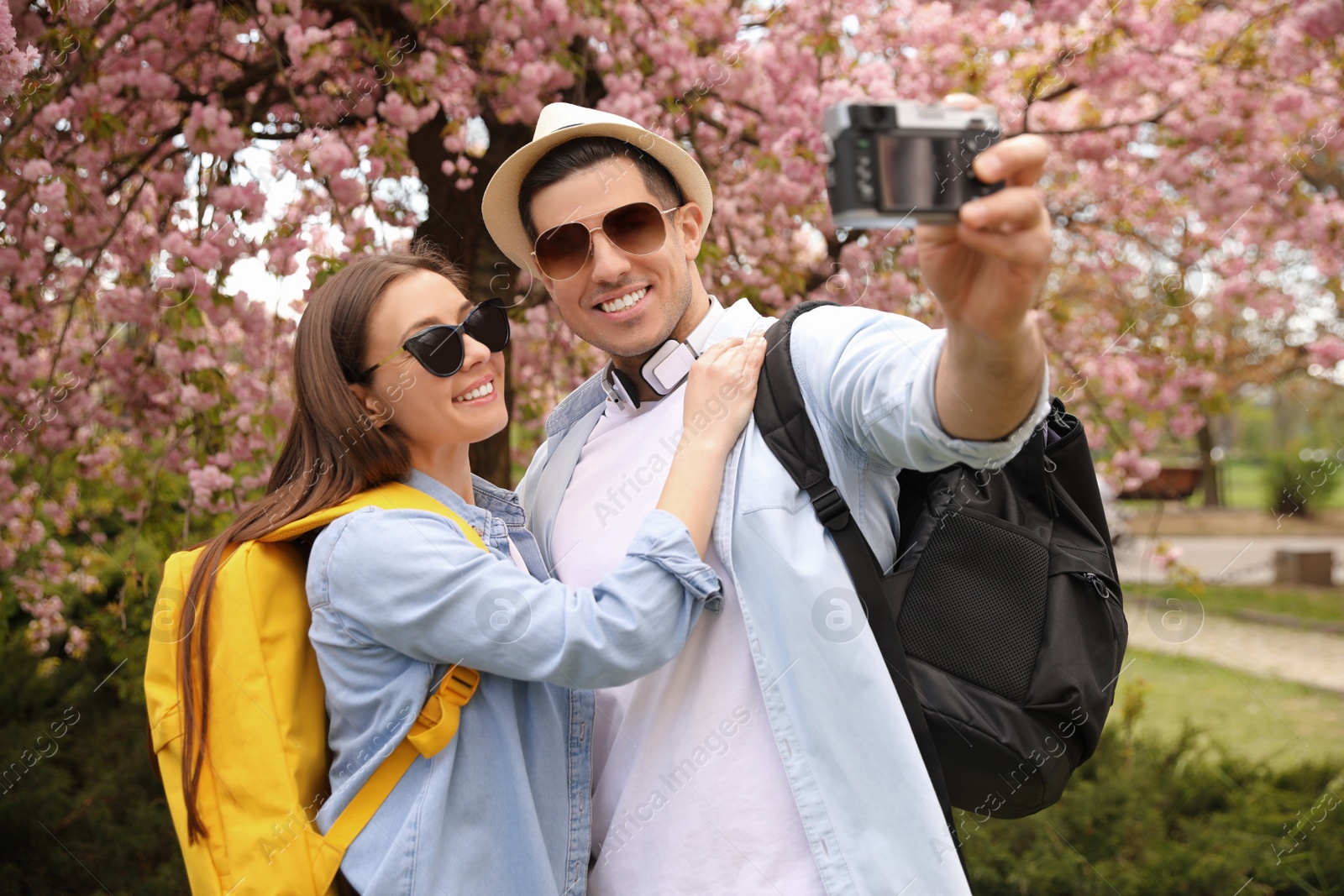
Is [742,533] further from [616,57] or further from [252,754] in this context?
[616,57]

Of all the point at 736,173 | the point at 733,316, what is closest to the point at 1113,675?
the point at 733,316

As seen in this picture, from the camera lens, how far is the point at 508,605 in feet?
4.92

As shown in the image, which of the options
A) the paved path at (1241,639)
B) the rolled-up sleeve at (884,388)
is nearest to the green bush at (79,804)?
the rolled-up sleeve at (884,388)

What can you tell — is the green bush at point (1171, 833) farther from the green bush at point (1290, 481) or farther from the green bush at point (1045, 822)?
the green bush at point (1290, 481)

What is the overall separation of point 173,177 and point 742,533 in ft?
9.00

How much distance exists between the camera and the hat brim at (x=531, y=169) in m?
2.00

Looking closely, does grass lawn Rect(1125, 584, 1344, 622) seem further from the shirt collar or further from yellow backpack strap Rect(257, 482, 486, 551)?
yellow backpack strap Rect(257, 482, 486, 551)

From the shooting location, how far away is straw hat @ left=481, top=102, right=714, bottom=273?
200cm

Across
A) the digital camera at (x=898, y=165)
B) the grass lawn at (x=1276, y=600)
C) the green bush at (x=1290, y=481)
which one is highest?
the digital camera at (x=898, y=165)

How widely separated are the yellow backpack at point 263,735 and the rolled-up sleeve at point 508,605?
99 mm

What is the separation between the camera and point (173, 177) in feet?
11.0

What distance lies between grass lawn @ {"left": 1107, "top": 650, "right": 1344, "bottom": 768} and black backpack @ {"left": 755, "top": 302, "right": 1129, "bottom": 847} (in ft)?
18.0

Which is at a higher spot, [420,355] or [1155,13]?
[1155,13]

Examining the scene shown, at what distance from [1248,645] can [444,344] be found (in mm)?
10658
